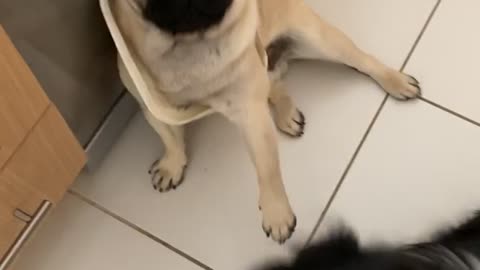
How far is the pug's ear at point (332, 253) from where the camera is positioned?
851 mm

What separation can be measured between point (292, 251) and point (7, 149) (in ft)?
1.60

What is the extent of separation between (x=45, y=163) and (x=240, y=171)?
38cm

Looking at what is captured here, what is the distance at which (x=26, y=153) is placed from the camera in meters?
1.08

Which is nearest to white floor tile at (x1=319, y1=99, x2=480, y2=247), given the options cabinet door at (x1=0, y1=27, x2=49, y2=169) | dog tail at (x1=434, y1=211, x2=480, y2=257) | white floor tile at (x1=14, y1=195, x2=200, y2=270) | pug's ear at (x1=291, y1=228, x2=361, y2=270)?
dog tail at (x1=434, y1=211, x2=480, y2=257)

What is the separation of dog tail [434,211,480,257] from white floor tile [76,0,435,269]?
27cm

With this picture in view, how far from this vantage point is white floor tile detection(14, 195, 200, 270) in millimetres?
1348

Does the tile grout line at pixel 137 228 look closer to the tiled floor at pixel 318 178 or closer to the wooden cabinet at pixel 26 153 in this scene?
the tiled floor at pixel 318 178

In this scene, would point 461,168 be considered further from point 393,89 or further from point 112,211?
point 112,211

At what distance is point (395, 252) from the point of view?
2.87 ft

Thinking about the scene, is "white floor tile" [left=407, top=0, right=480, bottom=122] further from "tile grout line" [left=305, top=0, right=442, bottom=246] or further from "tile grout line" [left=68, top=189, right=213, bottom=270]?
"tile grout line" [left=68, top=189, right=213, bottom=270]

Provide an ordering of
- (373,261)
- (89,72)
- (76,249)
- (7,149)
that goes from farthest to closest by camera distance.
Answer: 1. (76,249)
2. (89,72)
3. (7,149)
4. (373,261)

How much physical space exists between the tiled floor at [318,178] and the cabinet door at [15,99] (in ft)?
1.19

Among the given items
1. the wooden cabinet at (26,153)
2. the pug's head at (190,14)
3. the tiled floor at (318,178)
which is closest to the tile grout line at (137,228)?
the tiled floor at (318,178)

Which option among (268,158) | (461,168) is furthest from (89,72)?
(461,168)
